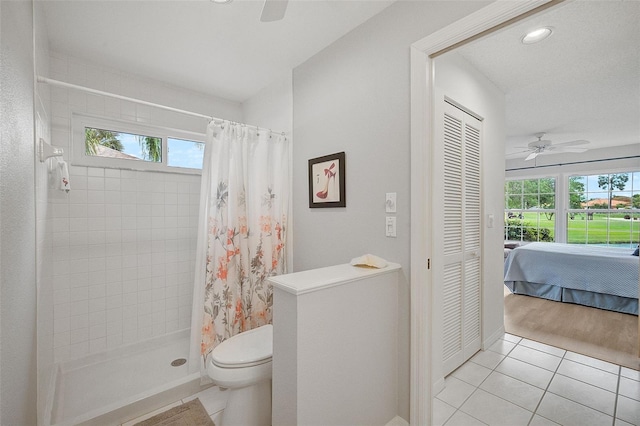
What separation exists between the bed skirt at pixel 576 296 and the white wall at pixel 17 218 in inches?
197

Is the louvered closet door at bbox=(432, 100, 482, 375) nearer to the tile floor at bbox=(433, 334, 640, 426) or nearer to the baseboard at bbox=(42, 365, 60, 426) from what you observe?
the tile floor at bbox=(433, 334, 640, 426)

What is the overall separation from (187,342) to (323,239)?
1.72 meters

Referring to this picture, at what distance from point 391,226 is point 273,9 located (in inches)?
47.8

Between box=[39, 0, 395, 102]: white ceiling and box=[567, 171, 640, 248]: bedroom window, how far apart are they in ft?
20.2

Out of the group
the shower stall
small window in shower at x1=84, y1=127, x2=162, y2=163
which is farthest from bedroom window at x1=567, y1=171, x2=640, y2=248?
small window in shower at x1=84, y1=127, x2=162, y2=163

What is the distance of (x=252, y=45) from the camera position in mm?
2016

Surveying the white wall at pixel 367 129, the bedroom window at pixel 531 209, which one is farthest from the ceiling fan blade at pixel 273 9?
the bedroom window at pixel 531 209

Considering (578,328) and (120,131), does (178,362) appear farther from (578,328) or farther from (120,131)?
(578,328)

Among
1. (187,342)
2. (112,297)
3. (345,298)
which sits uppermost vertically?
(345,298)

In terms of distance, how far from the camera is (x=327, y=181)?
2.04m

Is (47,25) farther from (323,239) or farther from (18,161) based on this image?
(323,239)

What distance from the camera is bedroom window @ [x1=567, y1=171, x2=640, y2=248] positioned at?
4914mm

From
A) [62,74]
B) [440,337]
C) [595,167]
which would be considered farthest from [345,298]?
[595,167]

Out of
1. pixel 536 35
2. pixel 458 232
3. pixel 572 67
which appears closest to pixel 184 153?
pixel 458 232
